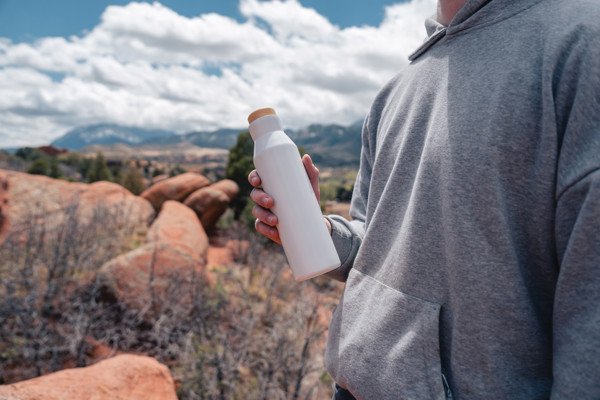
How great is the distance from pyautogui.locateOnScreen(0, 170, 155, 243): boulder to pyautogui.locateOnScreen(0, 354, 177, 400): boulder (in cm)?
572

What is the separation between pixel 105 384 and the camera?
222cm

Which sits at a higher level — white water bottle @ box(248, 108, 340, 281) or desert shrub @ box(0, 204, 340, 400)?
white water bottle @ box(248, 108, 340, 281)

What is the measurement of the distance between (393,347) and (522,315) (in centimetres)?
31

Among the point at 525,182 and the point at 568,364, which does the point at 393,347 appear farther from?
the point at 525,182

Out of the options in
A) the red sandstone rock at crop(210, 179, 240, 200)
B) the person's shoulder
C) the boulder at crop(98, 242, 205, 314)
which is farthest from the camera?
the red sandstone rock at crop(210, 179, 240, 200)

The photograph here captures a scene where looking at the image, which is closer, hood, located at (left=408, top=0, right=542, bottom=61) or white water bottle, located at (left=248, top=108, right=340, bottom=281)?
hood, located at (left=408, top=0, right=542, bottom=61)

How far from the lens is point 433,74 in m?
1.09

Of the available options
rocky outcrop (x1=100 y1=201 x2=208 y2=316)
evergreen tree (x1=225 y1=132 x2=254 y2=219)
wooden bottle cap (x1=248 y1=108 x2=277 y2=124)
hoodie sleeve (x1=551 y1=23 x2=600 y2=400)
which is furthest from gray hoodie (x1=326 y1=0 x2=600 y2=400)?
evergreen tree (x1=225 y1=132 x2=254 y2=219)

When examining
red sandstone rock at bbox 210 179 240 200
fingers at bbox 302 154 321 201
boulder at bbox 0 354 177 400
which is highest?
fingers at bbox 302 154 321 201

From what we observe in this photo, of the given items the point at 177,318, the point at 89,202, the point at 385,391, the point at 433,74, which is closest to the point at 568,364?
the point at 385,391

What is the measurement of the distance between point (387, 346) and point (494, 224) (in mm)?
407

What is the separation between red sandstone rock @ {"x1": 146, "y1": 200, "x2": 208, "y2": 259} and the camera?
9305 mm

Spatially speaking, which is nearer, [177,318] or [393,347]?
[393,347]

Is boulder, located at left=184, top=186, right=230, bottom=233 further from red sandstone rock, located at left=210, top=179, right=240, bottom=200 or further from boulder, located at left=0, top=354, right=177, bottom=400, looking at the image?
boulder, located at left=0, top=354, right=177, bottom=400
